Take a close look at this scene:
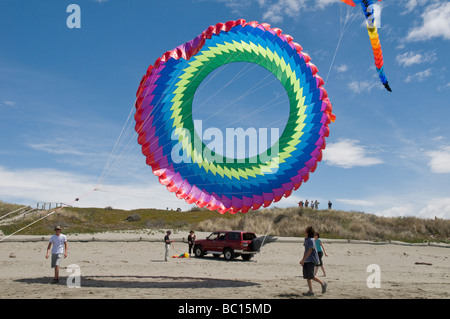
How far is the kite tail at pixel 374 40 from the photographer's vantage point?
9.98 meters

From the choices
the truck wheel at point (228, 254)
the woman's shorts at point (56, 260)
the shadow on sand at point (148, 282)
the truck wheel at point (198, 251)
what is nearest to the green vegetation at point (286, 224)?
→ the truck wheel at point (198, 251)

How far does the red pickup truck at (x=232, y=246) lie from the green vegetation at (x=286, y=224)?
9451 mm

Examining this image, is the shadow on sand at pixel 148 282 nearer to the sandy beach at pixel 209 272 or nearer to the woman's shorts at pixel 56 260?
the sandy beach at pixel 209 272

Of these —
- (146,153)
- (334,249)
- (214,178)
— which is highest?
(146,153)

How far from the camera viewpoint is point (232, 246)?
62.6 ft

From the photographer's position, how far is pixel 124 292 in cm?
941

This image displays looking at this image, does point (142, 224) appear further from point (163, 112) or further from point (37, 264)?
point (163, 112)

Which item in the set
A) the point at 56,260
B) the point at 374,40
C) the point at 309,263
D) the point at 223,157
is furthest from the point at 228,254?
the point at 374,40

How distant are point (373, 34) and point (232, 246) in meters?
12.2

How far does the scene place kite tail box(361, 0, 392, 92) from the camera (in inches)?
393
